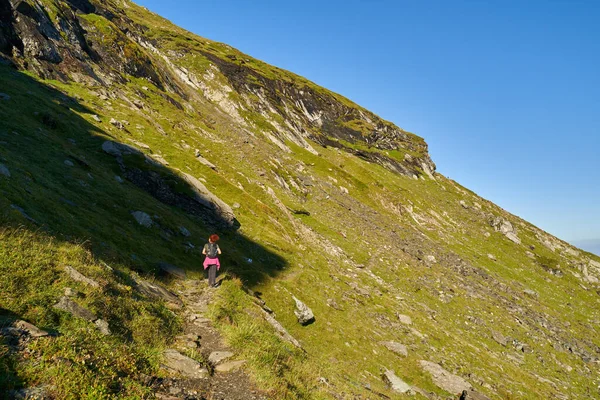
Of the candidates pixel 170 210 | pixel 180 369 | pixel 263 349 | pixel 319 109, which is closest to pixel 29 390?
pixel 180 369

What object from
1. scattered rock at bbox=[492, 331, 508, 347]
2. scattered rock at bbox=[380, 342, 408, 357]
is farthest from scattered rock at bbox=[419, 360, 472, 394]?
scattered rock at bbox=[492, 331, 508, 347]

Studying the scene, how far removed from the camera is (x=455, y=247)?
80.2 metres

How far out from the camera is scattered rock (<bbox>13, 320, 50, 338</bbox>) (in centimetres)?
757

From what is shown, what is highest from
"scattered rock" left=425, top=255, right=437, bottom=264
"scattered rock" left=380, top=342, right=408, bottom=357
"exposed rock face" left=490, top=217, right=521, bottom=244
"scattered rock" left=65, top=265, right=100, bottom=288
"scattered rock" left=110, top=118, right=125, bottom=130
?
"exposed rock face" left=490, top=217, right=521, bottom=244

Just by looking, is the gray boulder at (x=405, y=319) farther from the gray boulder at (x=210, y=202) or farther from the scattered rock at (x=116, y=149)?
the scattered rock at (x=116, y=149)

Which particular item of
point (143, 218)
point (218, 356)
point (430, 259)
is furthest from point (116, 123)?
point (430, 259)

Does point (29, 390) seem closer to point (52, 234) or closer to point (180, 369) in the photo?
point (180, 369)

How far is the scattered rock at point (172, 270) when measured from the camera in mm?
18688

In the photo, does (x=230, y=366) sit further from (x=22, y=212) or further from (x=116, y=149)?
(x=116, y=149)

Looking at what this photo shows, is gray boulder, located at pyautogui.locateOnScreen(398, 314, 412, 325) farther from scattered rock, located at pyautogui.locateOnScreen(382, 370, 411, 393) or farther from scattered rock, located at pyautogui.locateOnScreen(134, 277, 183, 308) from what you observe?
scattered rock, located at pyautogui.locateOnScreen(134, 277, 183, 308)

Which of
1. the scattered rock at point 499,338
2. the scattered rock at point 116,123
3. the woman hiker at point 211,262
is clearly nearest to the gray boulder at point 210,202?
the scattered rock at point 116,123

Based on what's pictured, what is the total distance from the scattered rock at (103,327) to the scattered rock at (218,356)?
11.6ft

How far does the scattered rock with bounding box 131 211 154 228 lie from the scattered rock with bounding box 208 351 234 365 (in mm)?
14619

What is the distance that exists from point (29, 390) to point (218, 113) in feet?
282
